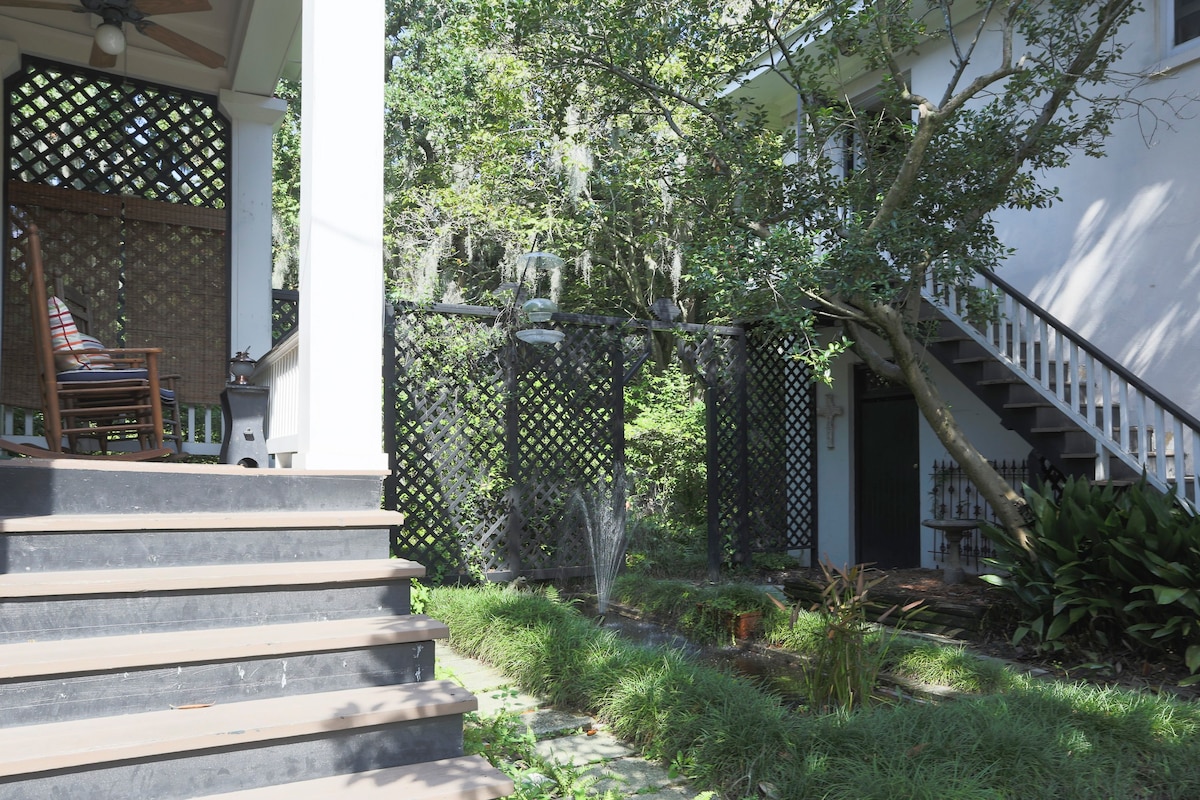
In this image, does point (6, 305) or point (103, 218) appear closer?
point (6, 305)

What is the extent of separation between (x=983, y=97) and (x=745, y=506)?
4.24 m

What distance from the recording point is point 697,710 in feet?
10.9

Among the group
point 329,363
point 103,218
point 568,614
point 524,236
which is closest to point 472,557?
point 568,614

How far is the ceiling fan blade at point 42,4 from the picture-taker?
14.6ft

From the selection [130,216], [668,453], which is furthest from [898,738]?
[668,453]

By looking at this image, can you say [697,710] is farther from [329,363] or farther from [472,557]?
[472,557]

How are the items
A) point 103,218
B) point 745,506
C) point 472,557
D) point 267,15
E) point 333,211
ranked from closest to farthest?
point 333,211 < point 267,15 < point 103,218 < point 472,557 < point 745,506

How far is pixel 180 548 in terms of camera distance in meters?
2.65

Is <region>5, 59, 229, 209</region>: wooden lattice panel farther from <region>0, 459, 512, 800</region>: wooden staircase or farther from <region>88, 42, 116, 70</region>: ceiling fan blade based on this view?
<region>0, 459, 512, 800</region>: wooden staircase

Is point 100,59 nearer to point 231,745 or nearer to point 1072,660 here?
point 231,745

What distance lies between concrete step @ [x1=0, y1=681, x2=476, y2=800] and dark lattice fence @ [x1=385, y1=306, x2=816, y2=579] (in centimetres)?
409

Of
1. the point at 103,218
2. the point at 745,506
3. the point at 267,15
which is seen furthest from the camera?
the point at 745,506

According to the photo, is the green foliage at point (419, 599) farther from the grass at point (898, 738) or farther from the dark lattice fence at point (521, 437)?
the grass at point (898, 738)

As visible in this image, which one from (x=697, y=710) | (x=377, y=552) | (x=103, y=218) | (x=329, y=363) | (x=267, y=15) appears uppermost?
(x=267, y=15)
